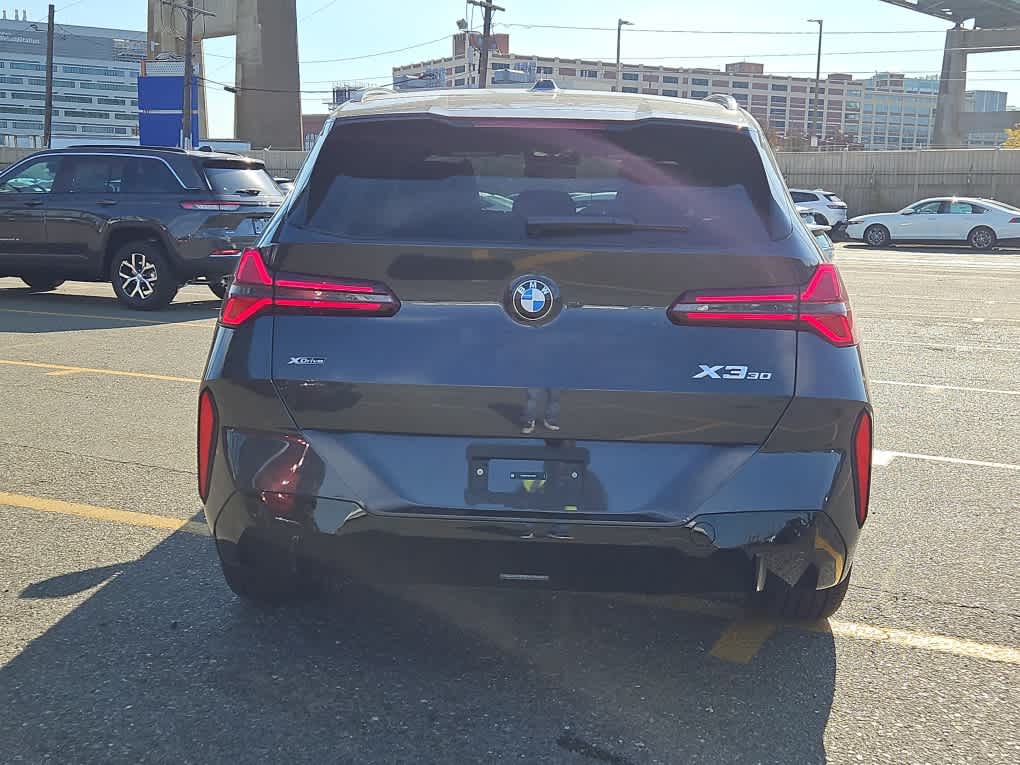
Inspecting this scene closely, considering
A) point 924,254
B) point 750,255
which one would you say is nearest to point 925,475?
point 750,255

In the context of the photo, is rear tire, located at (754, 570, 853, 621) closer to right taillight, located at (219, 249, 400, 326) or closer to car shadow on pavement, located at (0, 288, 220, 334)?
right taillight, located at (219, 249, 400, 326)

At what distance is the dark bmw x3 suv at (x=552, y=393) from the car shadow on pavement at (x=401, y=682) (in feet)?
1.18

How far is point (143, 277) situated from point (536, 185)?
34.7 feet

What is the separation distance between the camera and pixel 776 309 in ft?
9.83

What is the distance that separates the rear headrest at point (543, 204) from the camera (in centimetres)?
312

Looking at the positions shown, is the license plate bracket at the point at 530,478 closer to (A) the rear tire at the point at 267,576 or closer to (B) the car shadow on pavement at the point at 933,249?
(A) the rear tire at the point at 267,576

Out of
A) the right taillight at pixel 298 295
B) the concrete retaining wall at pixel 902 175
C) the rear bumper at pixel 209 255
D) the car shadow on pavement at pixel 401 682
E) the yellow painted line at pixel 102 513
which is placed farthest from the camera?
the concrete retaining wall at pixel 902 175

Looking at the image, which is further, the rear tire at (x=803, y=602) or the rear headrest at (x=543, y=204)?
the rear tire at (x=803, y=602)

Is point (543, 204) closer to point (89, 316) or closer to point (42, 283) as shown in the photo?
point (89, 316)

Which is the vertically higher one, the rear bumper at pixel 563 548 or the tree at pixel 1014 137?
the tree at pixel 1014 137

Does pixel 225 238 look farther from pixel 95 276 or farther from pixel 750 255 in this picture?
pixel 750 255

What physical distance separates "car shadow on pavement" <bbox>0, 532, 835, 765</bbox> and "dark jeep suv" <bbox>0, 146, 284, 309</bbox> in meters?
9.14

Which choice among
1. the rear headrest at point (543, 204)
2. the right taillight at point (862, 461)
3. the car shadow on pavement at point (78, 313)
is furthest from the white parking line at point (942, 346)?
the rear headrest at point (543, 204)

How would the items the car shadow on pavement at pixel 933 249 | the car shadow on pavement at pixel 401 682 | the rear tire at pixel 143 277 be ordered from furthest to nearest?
the car shadow on pavement at pixel 933 249 → the rear tire at pixel 143 277 → the car shadow on pavement at pixel 401 682
